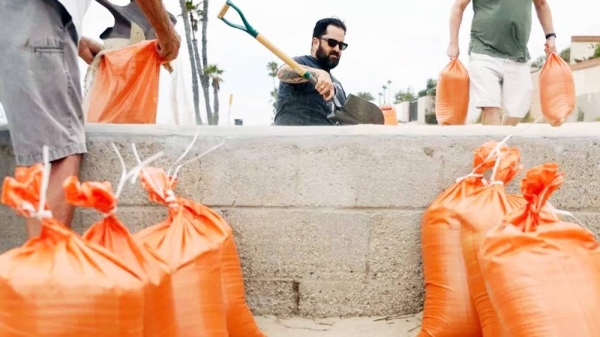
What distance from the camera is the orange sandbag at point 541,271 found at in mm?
1709

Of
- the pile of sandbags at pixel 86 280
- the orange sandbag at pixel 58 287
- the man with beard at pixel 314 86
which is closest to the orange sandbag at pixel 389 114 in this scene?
the man with beard at pixel 314 86

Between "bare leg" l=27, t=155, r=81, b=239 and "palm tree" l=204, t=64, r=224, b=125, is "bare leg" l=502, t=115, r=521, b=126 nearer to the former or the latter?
"bare leg" l=27, t=155, r=81, b=239

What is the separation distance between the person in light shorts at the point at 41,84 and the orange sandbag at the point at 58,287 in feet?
1.48

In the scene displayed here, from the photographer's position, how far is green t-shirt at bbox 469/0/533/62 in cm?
371

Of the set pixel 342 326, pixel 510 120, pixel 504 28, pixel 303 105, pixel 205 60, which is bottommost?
pixel 342 326

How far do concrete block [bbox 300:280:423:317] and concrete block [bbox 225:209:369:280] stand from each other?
0.13ft

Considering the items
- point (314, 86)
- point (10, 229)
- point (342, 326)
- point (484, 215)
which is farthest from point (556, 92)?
point (10, 229)

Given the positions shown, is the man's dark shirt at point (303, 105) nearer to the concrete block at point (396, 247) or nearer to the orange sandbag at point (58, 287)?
the concrete block at point (396, 247)

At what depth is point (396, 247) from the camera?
2.38 metres

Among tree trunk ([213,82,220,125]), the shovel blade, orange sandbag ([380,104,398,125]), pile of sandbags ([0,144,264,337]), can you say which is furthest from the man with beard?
tree trunk ([213,82,220,125])

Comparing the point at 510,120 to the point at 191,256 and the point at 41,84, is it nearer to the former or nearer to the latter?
the point at 191,256

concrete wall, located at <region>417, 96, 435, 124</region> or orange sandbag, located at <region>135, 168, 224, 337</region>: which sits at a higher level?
concrete wall, located at <region>417, 96, 435, 124</region>

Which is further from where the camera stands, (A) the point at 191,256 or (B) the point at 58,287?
(A) the point at 191,256

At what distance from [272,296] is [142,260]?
0.82 m
